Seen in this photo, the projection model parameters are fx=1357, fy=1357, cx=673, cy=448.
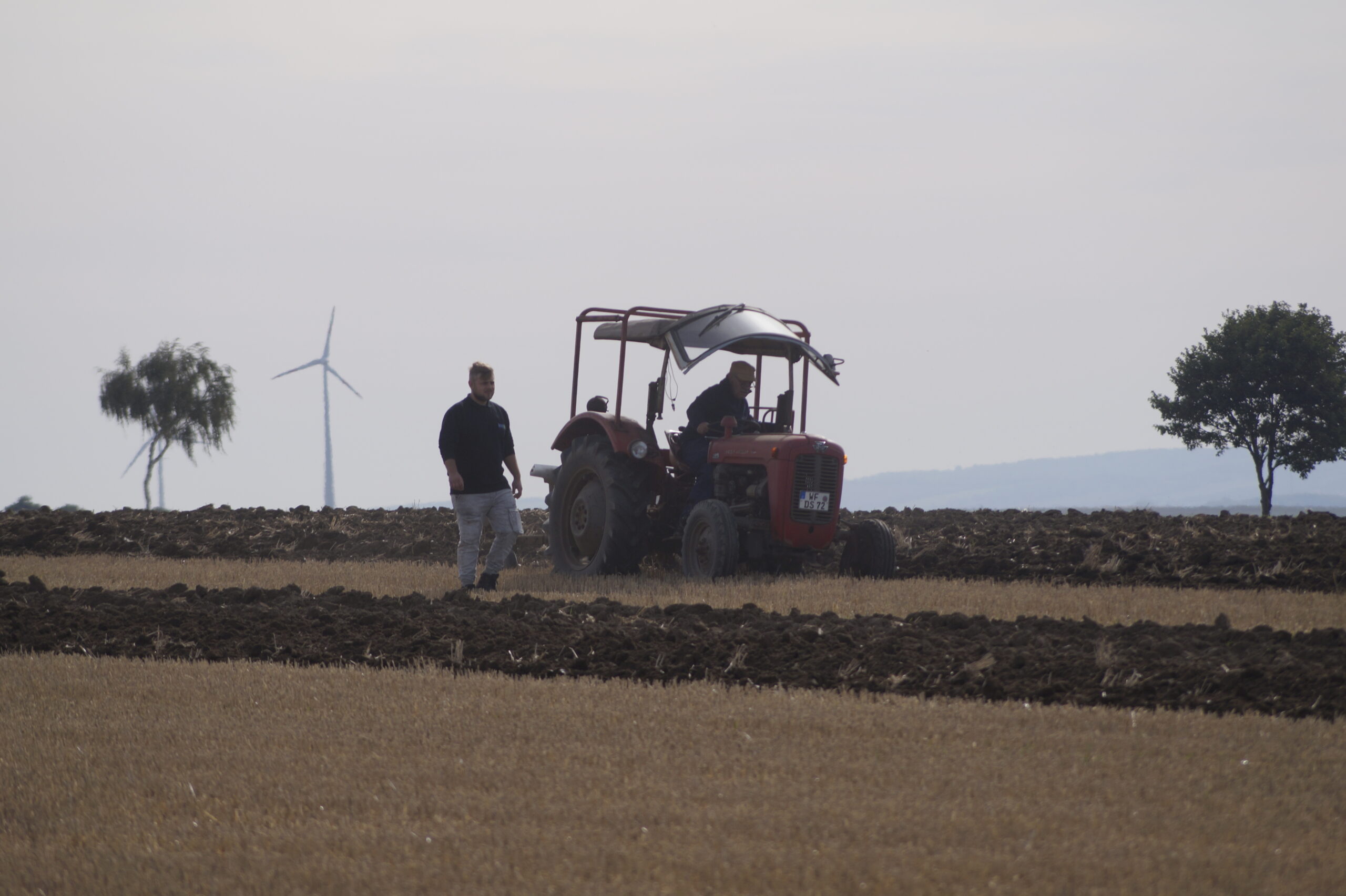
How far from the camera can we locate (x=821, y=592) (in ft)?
38.9

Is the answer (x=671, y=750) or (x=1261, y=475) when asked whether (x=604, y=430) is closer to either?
(x=671, y=750)

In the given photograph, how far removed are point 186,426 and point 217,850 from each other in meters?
52.0

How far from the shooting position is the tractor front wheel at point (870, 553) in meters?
13.7

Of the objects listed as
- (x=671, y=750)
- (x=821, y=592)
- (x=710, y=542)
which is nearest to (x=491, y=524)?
(x=710, y=542)

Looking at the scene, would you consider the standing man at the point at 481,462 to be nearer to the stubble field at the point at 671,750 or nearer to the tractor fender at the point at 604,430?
the tractor fender at the point at 604,430

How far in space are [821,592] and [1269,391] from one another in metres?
37.4

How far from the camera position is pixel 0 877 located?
4.55m

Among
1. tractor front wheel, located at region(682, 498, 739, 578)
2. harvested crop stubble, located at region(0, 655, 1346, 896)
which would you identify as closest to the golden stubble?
tractor front wheel, located at region(682, 498, 739, 578)

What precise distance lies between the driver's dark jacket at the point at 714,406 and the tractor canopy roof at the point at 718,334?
42 cm

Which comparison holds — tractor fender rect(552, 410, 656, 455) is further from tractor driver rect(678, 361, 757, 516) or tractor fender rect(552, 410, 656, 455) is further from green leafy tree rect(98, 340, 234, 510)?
green leafy tree rect(98, 340, 234, 510)

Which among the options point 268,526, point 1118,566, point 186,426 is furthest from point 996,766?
point 186,426

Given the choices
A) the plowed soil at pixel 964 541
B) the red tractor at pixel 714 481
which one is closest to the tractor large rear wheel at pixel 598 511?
the red tractor at pixel 714 481

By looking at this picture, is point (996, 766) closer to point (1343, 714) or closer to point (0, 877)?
point (1343, 714)

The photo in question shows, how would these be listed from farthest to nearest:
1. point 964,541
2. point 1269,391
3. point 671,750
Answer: point 1269,391 → point 964,541 → point 671,750
